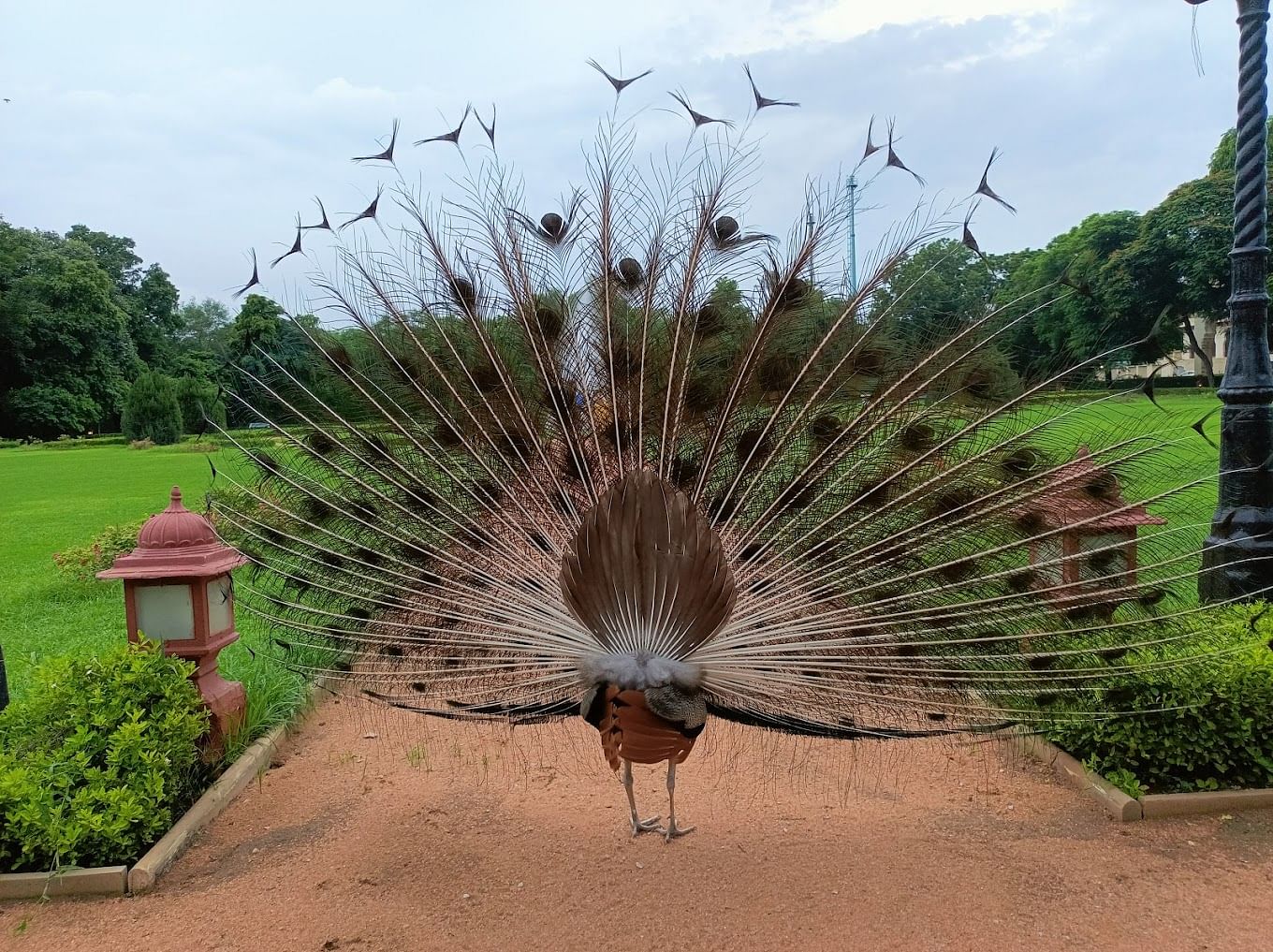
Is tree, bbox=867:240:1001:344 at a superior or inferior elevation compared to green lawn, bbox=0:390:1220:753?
superior

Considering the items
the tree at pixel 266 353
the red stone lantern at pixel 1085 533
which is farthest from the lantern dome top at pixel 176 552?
the red stone lantern at pixel 1085 533

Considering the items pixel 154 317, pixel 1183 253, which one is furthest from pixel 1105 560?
pixel 154 317

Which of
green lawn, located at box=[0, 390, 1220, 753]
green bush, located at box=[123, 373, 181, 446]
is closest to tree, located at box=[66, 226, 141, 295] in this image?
green bush, located at box=[123, 373, 181, 446]

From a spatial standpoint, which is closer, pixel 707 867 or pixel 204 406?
pixel 707 867

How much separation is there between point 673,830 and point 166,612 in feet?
9.49

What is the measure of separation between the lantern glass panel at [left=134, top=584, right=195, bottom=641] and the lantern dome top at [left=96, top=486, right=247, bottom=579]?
144 millimetres

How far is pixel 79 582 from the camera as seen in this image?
28.6ft

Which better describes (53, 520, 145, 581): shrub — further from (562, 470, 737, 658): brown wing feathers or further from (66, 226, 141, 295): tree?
(66, 226, 141, 295): tree

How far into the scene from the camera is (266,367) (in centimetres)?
376

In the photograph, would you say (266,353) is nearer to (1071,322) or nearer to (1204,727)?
(1071,322)

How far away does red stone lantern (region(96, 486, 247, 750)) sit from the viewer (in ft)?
13.5

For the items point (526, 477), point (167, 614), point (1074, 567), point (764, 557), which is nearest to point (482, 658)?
point (526, 477)

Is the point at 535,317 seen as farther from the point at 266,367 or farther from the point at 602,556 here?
the point at 266,367

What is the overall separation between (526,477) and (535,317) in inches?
26.7
